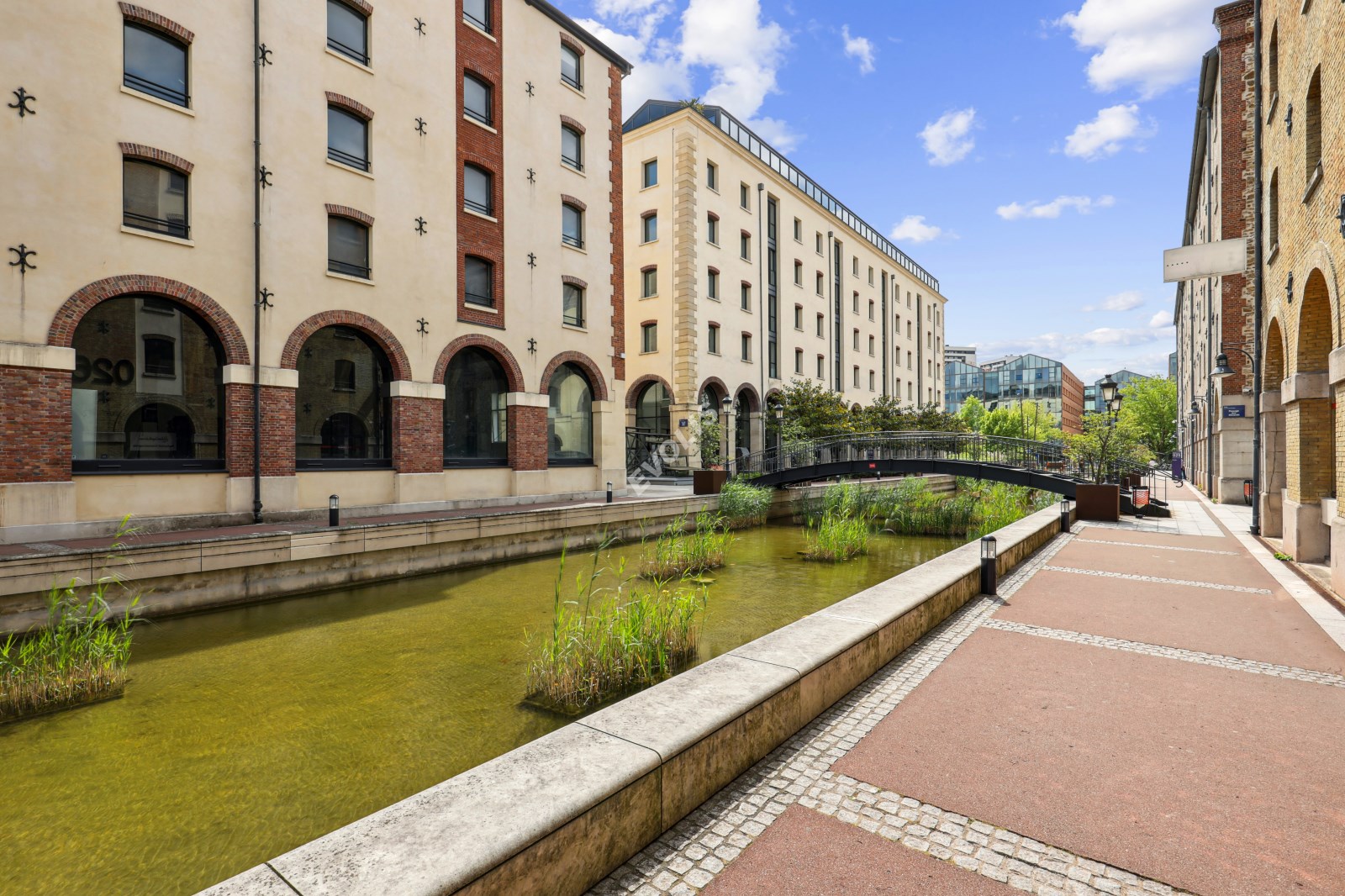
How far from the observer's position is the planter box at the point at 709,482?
1941 cm

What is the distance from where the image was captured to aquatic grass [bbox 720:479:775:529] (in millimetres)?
18077

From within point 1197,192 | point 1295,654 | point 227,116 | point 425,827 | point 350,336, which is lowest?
point 1295,654

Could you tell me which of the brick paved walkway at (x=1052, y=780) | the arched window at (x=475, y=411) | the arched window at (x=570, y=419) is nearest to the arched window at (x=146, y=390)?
the arched window at (x=475, y=411)

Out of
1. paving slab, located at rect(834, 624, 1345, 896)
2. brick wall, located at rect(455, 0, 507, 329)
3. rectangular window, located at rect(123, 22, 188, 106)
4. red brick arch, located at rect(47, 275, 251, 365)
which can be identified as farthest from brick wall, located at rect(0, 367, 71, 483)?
paving slab, located at rect(834, 624, 1345, 896)

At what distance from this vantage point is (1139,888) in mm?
2615

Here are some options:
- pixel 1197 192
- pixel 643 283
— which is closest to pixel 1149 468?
pixel 1197 192

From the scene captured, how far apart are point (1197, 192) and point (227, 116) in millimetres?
37529

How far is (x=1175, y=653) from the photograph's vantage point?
18.8ft

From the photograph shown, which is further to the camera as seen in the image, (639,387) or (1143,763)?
(639,387)

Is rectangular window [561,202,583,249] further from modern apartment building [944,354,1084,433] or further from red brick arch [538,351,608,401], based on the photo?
modern apartment building [944,354,1084,433]

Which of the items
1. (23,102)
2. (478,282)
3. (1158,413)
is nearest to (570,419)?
(478,282)

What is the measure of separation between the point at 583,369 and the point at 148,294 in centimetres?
1124

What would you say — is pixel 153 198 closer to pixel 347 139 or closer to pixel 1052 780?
pixel 347 139

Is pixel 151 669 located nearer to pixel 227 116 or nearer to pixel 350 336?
pixel 350 336
